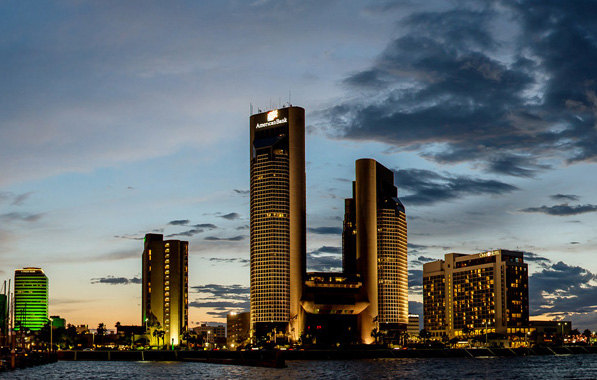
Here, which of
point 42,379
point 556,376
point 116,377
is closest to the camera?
point 42,379

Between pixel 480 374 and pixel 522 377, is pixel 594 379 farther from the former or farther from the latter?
Result: pixel 480 374

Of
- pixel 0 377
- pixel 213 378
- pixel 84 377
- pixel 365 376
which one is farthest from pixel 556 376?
A: pixel 0 377

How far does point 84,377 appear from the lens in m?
175

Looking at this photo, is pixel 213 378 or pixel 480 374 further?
pixel 480 374

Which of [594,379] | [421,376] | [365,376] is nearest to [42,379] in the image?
[365,376]

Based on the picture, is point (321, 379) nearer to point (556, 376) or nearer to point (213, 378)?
point (213, 378)

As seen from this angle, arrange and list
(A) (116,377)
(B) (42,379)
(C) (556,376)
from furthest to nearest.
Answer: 1. (C) (556,376)
2. (A) (116,377)
3. (B) (42,379)

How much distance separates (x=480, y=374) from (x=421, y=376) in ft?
56.7

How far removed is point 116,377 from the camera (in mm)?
174375

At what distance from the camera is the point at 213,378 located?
559ft

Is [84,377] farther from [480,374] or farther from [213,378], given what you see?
[480,374]

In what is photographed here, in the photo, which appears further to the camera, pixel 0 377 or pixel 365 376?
pixel 365 376

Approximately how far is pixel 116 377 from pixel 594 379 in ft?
328

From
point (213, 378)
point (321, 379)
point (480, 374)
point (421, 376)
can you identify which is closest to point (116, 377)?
point (213, 378)
